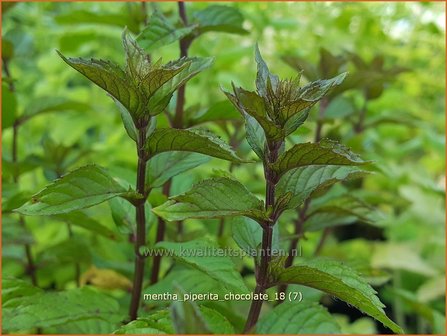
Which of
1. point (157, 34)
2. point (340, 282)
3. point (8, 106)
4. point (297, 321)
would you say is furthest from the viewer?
point (8, 106)

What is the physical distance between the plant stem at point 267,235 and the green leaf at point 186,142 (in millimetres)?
40

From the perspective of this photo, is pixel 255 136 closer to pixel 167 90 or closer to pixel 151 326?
pixel 167 90

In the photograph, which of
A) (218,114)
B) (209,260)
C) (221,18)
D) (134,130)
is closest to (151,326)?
(209,260)

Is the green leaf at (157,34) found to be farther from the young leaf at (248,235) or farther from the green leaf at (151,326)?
the green leaf at (151,326)

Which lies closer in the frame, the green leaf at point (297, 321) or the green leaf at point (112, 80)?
the green leaf at point (112, 80)

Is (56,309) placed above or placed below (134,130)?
below

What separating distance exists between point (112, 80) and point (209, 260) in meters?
0.23

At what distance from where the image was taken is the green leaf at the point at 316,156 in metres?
0.58

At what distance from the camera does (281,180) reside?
2.17ft

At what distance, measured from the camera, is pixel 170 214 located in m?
0.61

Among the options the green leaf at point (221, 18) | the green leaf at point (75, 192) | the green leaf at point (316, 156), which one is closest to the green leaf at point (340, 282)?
the green leaf at point (316, 156)

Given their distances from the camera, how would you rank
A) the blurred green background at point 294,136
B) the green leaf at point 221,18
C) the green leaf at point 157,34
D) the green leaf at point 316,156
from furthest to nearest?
the blurred green background at point 294,136 → the green leaf at point 221,18 → the green leaf at point 157,34 → the green leaf at point 316,156

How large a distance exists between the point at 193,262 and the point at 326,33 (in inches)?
61.8

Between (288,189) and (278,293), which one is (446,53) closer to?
(278,293)
